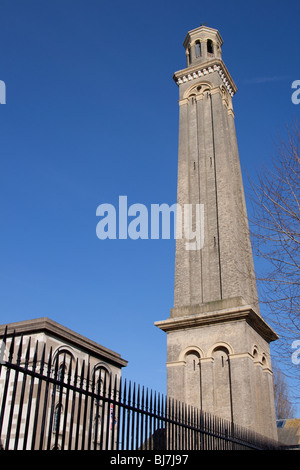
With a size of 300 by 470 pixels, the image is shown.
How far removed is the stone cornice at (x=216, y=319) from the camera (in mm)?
18359

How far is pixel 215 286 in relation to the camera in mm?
20984

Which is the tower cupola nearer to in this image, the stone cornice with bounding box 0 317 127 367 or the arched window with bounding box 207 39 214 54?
the arched window with bounding box 207 39 214 54

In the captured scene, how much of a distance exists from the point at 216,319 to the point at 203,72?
15383 mm

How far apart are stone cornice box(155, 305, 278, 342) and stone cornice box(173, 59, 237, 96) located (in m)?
15.0

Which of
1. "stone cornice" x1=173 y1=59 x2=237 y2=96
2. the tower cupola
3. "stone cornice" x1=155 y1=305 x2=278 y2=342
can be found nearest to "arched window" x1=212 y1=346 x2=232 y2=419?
"stone cornice" x1=155 y1=305 x2=278 y2=342

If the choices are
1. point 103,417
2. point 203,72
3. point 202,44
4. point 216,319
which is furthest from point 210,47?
point 103,417

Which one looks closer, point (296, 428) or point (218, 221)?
point (218, 221)

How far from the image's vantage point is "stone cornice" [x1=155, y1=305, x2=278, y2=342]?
18.4 metres

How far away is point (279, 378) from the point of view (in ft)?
150

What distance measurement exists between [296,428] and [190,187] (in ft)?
73.3

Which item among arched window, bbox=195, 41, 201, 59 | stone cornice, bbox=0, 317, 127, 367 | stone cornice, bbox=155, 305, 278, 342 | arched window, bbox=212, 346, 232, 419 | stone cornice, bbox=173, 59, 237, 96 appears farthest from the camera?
arched window, bbox=195, 41, 201, 59

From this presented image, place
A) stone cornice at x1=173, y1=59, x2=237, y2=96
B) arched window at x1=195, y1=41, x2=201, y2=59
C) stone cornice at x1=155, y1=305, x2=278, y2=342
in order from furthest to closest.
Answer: arched window at x1=195, y1=41, x2=201, y2=59 < stone cornice at x1=173, y1=59, x2=237, y2=96 < stone cornice at x1=155, y1=305, x2=278, y2=342
